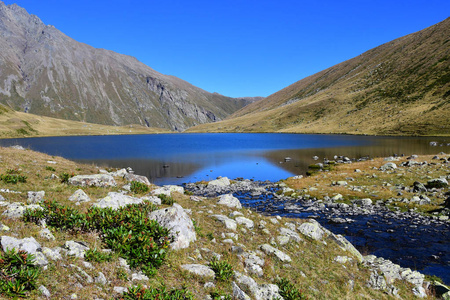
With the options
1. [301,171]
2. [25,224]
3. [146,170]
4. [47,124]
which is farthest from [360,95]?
[47,124]

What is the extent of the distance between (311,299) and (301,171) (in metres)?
42.7

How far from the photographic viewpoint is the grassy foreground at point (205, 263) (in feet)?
22.8

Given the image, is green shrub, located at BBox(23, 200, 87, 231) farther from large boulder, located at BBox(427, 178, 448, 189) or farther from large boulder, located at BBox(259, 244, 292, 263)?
large boulder, located at BBox(427, 178, 448, 189)

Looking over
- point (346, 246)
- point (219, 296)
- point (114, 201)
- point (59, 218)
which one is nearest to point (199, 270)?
point (219, 296)

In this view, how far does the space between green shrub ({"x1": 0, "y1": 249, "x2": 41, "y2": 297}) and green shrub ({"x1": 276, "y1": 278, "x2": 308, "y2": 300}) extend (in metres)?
7.78

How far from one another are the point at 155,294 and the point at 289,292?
16.9ft

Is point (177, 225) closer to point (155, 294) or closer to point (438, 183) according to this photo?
point (155, 294)

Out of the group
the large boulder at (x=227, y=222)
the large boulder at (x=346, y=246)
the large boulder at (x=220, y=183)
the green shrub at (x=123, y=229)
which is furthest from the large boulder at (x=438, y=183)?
the green shrub at (x=123, y=229)

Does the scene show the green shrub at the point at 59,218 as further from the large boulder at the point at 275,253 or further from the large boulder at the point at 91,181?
the large boulder at the point at 275,253

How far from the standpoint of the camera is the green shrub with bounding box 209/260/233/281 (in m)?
9.11

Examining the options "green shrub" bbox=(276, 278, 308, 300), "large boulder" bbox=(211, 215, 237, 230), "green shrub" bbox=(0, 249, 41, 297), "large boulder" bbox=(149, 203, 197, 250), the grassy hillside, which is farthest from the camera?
the grassy hillside

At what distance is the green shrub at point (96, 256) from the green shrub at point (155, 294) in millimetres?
1541

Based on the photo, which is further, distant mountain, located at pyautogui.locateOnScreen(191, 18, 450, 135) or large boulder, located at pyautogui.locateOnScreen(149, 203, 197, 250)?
distant mountain, located at pyautogui.locateOnScreen(191, 18, 450, 135)

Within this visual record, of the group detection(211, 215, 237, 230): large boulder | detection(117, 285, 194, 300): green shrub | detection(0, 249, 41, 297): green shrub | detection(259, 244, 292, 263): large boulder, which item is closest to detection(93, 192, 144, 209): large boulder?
detection(211, 215, 237, 230): large boulder
